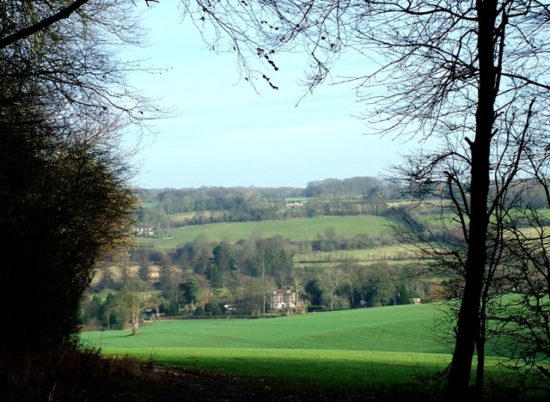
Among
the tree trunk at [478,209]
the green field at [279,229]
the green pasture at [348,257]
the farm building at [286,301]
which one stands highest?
the tree trunk at [478,209]

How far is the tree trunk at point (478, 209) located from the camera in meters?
8.45

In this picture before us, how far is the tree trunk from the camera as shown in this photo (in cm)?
845

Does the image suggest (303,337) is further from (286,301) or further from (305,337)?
(286,301)

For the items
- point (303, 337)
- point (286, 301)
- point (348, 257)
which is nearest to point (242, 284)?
point (286, 301)

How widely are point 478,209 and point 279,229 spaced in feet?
345

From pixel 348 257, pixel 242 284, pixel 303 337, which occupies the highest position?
pixel 348 257

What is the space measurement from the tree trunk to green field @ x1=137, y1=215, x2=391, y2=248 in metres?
86.3

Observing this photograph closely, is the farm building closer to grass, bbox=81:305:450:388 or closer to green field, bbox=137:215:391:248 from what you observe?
grass, bbox=81:305:450:388

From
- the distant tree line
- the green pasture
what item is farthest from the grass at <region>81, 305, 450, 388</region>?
the green pasture

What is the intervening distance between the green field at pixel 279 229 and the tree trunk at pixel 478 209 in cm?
8634

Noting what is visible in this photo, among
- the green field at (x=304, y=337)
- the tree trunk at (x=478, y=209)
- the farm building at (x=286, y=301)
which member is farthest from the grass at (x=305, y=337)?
the tree trunk at (x=478, y=209)

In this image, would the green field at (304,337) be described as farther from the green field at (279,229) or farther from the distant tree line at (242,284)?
the green field at (279,229)

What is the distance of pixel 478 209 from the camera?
8.62 metres

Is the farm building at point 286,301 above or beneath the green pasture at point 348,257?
beneath
